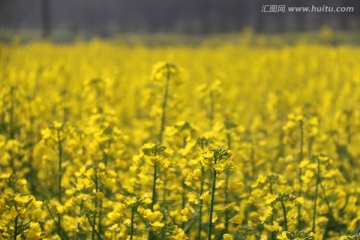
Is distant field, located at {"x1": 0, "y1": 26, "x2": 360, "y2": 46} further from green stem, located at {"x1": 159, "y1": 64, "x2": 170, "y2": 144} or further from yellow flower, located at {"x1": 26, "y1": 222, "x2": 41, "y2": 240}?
yellow flower, located at {"x1": 26, "y1": 222, "x2": 41, "y2": 240}

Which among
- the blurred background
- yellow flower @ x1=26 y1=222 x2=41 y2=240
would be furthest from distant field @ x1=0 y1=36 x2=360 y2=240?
the blurred background

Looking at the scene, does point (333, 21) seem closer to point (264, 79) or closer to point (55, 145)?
point (264, 79)

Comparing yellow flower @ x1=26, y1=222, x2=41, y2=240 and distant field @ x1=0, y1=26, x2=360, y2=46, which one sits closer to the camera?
yellow flower @ x1=26, y1=222, x2=41, y2=240

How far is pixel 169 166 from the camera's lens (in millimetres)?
2783

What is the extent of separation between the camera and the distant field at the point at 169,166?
260 centimetres

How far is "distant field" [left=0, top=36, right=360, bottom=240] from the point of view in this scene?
2.60m

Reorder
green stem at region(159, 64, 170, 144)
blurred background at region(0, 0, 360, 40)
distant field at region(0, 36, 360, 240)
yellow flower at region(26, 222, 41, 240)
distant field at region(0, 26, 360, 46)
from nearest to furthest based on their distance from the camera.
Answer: yellow flower at region(26, 222, 41, 240) < distant field at region(0, 36, 360, 240) < green stem at region(159, 64, 170, 144) < distant field at region(0, 26, 360, 46) < blurred background at region(0, 0, 360, 40)

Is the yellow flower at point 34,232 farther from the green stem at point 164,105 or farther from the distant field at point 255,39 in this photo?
the distant field at point 255,39

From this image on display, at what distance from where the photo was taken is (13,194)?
246 centimetres

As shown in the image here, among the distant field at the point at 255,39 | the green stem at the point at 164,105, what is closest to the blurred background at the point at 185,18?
the distant field at the point at 255,39

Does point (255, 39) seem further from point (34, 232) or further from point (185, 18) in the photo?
point (185, 18)

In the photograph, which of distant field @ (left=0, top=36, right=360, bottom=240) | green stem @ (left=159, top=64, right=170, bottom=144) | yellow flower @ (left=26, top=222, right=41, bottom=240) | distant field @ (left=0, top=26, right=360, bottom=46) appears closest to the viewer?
yellow flower @ (left=26, top=222, right=41, bottom=240)

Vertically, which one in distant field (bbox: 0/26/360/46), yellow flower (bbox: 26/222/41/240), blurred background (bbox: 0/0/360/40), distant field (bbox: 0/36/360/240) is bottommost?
yellow flower (bbox: 26/222/41/240)

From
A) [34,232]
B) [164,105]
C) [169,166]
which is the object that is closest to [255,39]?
[164,105]
